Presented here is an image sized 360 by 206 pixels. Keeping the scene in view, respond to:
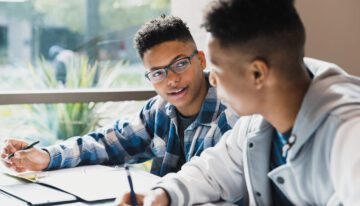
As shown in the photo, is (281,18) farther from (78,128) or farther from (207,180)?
(78,128)

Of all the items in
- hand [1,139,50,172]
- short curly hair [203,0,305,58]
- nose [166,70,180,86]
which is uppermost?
short curly hair [203,0,305,58]

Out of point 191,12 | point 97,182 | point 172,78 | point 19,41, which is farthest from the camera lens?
point 19,41

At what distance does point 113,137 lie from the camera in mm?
2127

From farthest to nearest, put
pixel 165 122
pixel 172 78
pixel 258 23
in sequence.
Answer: pixel 165 122 → pixel 172 78 → pixel 258 23

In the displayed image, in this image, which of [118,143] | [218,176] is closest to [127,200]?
[218,176]

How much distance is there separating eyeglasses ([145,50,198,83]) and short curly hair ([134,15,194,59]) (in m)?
0.09

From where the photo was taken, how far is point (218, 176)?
153cm

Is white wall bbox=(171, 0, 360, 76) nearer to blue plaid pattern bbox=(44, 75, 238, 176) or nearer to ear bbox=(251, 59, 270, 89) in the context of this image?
blue plaid pattern bbox=(44, 75, 238, 176)

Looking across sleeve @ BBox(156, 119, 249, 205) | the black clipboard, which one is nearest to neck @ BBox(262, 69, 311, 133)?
sleeve @ BBox(156, 119, 249, 205)

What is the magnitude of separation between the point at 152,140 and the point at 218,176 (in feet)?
2.12

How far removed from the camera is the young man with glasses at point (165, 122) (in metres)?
1.90

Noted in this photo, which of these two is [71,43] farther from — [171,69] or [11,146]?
[171,69]

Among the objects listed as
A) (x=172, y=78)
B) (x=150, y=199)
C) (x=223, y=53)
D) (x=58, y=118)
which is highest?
(x=223, y=53)

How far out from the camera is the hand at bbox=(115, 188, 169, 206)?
139 cm
